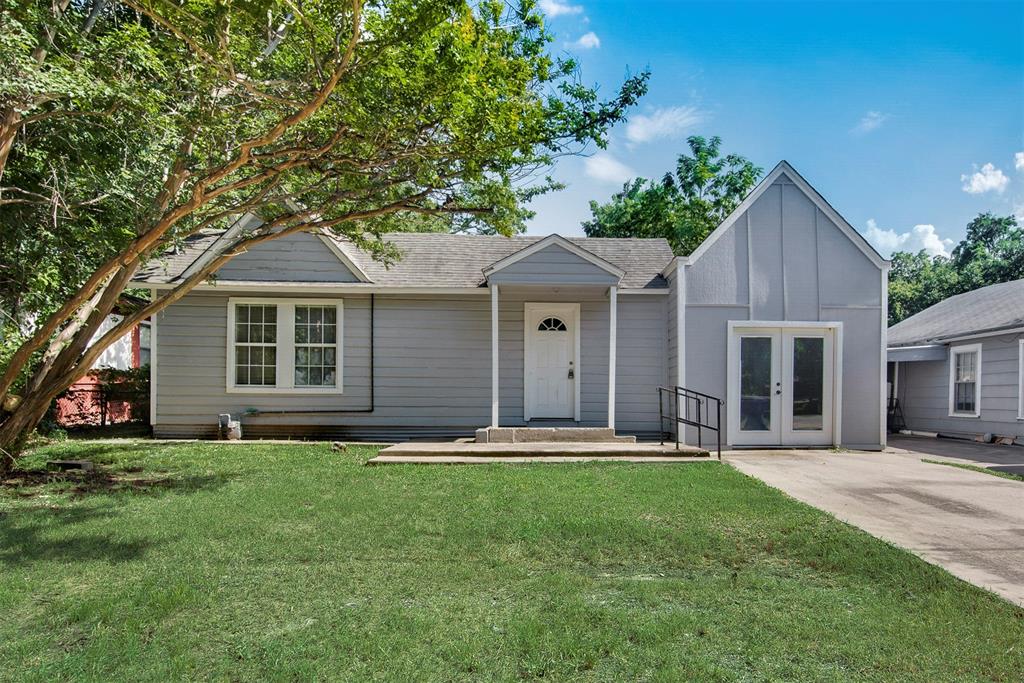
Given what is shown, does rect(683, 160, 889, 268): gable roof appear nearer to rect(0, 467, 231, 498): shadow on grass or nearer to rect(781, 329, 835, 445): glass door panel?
rect(781, 329, 835, 445): glass door panel

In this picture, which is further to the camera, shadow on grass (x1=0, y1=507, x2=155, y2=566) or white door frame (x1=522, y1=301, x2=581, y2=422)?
white door frame (x1=522, y1=301, x2=581, y2=422)

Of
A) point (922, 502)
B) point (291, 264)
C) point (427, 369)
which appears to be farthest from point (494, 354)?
point (922, 502)

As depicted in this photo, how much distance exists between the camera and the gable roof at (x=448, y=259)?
435 inches

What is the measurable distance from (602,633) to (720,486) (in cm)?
416

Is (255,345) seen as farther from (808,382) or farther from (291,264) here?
(808,382)

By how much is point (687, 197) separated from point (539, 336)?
61.3 feet

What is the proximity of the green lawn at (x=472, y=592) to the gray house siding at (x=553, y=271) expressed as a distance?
471cm

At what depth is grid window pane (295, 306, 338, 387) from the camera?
36.9 feet

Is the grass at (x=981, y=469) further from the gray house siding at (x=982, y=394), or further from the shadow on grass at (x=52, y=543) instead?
the shadow on grass at (x=52, y=543)

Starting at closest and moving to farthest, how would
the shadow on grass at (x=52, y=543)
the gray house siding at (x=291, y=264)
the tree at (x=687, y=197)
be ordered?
the shadow on grass at (x=52, y=543) → the gray house siding at (x=291, y=264) → the tree at (x=687, y=197)

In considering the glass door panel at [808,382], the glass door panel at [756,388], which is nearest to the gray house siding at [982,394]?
the glass door panel at [808,382]

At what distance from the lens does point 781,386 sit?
10.5 meters

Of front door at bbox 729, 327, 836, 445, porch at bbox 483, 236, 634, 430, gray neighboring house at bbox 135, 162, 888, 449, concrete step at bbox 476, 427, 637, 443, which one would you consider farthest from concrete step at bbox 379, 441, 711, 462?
porch at bbox 483, 236, 634, 430

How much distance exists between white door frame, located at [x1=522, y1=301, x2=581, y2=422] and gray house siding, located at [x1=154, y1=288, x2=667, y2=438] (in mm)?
104
